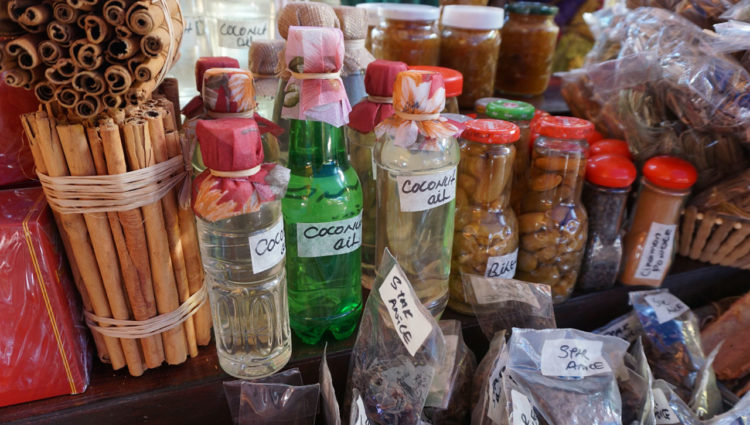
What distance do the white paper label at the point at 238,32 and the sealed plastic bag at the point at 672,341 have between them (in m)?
0.92

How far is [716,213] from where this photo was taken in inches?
36.5

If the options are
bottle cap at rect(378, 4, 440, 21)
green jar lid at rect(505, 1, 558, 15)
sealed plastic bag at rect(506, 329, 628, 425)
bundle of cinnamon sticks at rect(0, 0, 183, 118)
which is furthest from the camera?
green jar lid at rect(505, 1, 558, 15)


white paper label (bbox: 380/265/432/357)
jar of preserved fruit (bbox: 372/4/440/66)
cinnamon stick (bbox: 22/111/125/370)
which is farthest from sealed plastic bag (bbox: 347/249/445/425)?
jar of preserved fruit (bbox: 372/4/440/66)

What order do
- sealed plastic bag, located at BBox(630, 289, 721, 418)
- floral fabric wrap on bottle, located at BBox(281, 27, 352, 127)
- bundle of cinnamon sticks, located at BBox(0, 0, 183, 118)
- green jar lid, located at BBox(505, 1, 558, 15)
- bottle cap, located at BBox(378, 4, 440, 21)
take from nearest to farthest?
1. bundle of cinnamon sticks, located at BBox(0, 0, 183, 118)
2. floral fabric wrap on bottle, located at BBox(281, 27, 352, 127)
3. sealed plastic bag, located at BBox(630, 289, 721, 418)
4. bottle cap, located at BBox(378, 4, 440, 21)
5. green jar lid, located at BBox(505, 1, 558, 15)

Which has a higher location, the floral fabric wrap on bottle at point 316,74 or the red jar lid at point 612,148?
the floral fabric wrap on bottle at point 316,74

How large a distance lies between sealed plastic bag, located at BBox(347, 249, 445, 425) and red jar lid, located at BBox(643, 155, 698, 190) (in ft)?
1.81

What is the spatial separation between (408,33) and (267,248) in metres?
0.63

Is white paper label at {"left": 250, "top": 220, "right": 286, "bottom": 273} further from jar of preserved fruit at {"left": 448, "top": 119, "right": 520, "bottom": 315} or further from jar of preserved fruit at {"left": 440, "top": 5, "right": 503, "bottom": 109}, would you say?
jar of preserved fruit at {"left": 440, "top": 5, "right": 503, "bottom": 109}

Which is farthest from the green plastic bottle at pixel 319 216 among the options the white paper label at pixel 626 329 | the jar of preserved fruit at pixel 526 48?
the jar of preserved fruit at pixel 526 48

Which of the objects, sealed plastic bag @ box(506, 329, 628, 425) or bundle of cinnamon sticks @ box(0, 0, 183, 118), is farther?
sealed plastic bag @ box(506, 329, 628, 425)

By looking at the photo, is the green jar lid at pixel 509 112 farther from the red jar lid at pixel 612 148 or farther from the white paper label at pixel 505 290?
the white paper label at pixel 505 290

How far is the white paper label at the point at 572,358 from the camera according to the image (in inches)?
26.7

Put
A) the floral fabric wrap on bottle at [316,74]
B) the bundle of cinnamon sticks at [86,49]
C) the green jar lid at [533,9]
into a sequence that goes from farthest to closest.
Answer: the green jar lid at [533,9] < the floral fabric wrap on bottle at [316,74] < the bundle of cinnamon sticks at [86,49]

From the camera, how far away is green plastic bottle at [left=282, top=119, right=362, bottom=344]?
2.13 ft
